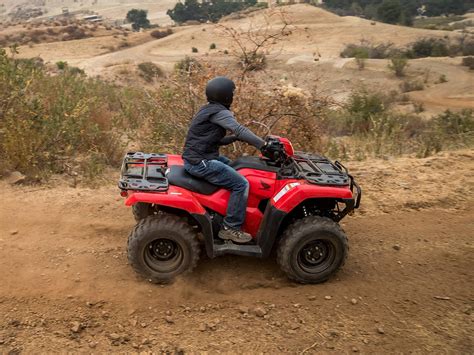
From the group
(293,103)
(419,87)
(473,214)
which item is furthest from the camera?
(419,87)

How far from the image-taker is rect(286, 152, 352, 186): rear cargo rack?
14.5 ft

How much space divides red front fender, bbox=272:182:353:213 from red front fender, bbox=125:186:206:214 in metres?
0.70

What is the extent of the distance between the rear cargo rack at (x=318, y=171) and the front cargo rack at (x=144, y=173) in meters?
1.26

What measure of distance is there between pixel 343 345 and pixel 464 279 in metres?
1.67

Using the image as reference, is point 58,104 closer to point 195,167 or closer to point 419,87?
point 195,167

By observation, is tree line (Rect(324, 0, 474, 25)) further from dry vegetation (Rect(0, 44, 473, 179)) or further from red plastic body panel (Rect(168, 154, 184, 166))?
red plastic body panel (Rect(168, 154, 184, 166))

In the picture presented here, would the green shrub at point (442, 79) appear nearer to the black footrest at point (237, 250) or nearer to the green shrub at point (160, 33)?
the black footrest at point (237, 250)

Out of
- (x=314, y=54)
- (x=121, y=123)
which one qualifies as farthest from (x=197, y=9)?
(x=121, y=123)

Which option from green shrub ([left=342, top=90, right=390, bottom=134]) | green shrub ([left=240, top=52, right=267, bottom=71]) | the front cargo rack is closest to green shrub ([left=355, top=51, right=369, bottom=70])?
green shrub ([left=342, top=90, right=390, bottom=134])

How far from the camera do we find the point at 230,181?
171 inches

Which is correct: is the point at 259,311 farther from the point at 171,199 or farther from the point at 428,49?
the point at 428,49

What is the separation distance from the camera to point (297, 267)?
443 cm

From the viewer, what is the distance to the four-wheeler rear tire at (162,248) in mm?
4262

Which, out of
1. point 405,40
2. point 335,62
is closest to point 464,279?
point 335,62
